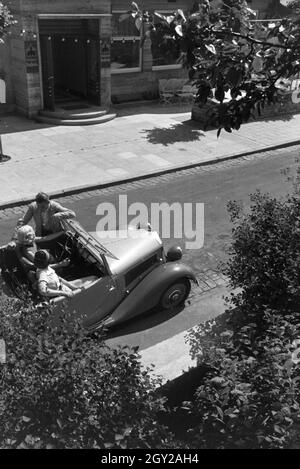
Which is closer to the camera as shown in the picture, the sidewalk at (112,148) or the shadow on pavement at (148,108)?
the sidewalk at (112,148)

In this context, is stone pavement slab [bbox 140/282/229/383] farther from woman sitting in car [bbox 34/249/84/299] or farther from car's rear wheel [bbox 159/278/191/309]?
car's rear wheel [bbox 159/278/191/309]

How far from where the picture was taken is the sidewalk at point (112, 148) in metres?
11.9

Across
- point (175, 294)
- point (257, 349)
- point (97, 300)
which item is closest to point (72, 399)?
point (257, 349)

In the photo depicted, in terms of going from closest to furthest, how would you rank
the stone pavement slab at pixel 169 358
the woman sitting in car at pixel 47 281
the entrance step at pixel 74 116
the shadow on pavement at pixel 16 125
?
the stone pavement slab at pixel 169 358, the woman sitting in car at pixel 47 281, the shadow on pavement at pixel 16 125, the entrance step at pixel 74 116

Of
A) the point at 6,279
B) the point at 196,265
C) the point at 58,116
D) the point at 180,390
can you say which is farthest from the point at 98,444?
the point at 58,116

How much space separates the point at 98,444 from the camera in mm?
3131

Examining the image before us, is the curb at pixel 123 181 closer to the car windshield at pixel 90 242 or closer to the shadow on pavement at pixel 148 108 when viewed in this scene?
the car windshield at pixel 90 242

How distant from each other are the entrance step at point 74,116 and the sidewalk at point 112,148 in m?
→ 0.28

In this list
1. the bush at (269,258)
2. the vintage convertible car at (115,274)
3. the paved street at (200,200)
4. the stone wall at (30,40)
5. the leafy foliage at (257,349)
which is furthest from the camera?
the stone wall at (30,40)

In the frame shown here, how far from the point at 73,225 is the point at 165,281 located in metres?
1.56

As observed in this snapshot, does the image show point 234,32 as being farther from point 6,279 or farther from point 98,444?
point 6,279

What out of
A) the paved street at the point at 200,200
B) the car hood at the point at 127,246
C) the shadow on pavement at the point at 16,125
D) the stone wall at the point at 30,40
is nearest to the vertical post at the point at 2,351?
the paved street at the point at 200,200

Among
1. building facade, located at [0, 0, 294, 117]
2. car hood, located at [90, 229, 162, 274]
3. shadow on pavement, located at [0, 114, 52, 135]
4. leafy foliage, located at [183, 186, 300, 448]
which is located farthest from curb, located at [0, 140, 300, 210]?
leafy foliage, located at [183, 186, 300, 448]

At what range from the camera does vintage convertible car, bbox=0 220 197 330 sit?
643cm
